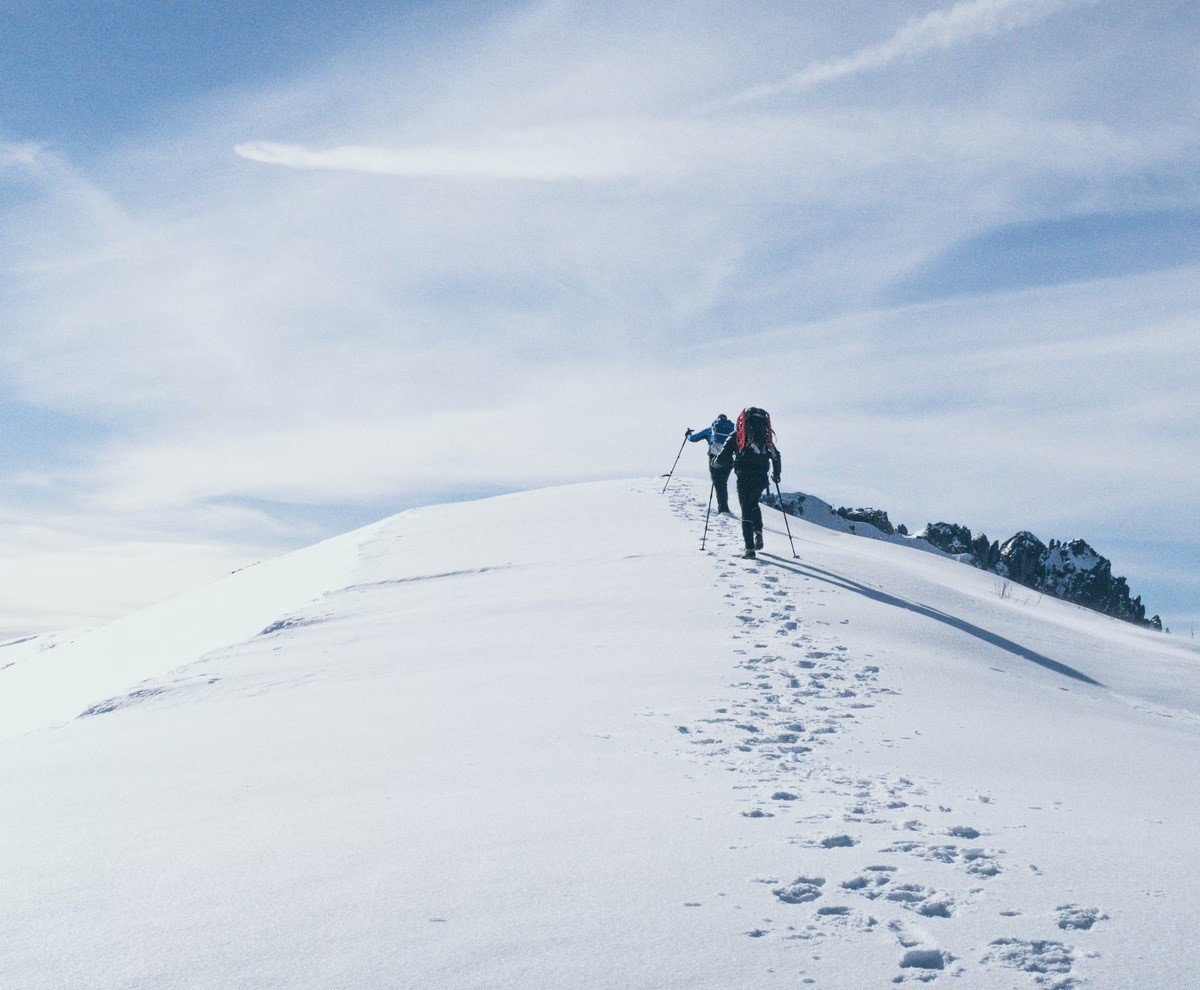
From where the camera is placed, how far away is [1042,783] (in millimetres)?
5680

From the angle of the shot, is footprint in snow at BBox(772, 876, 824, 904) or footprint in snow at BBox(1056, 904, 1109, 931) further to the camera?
footprint in snow at BBox(772, 876, 824, 904)

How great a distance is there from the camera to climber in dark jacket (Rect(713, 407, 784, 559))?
14.1 metres

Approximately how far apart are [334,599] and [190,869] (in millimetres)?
8527

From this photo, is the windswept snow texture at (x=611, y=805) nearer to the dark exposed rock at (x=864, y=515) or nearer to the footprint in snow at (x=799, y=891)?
the footprint in snow at (x=799, y=891)

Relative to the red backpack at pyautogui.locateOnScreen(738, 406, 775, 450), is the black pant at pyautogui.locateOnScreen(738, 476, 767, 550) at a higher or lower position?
lower

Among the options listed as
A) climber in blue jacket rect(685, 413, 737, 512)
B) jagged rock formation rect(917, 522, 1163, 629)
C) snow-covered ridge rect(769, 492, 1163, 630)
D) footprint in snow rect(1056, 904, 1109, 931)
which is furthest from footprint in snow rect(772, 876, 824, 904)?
jagged rock formation rect(917, 522, 1163, 629)

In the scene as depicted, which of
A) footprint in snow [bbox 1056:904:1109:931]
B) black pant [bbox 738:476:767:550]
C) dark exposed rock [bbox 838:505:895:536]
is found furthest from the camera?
dark exposed rock [bbox 838:505:895:536]

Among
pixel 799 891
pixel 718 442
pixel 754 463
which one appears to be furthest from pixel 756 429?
pixel 799 891

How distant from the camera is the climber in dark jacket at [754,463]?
1406 centimetres

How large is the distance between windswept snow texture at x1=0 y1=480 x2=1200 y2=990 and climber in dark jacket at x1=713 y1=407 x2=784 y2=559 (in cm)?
258

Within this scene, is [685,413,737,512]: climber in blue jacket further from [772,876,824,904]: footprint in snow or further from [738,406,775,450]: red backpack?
[772,876,824,904]: footprint in snow

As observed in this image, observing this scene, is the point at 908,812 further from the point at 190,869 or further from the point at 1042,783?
the point at 190,869

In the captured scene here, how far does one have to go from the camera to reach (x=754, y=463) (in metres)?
14.2

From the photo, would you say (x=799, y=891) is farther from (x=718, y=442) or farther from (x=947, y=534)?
(x=947, y=534)
